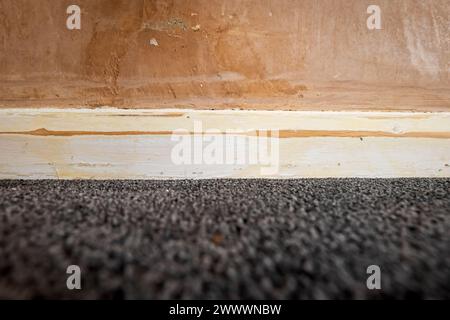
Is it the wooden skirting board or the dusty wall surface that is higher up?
the dusty wall surface

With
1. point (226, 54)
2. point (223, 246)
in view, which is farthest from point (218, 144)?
point (223, 246)

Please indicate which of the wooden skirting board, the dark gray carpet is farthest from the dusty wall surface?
the dark gray carpet

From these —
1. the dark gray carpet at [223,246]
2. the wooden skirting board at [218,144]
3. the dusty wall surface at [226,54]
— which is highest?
the dusty wall surface at [226,54]

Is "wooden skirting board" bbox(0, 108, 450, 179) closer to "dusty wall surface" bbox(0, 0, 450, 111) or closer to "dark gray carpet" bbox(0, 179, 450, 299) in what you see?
"dusty wall surface" bbox(0, 0, 450, 111)

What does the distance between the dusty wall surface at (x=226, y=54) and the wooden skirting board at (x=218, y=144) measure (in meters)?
0.14

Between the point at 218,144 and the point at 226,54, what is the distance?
0.37 m

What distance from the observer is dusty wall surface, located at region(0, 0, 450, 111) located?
96 cm

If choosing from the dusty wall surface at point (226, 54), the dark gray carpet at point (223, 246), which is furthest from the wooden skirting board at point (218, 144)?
the dark gray carpet at point (223, 246)

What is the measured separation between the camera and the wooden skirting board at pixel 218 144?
0.83 metres

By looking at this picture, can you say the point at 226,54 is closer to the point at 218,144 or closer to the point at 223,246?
the point at 218,144

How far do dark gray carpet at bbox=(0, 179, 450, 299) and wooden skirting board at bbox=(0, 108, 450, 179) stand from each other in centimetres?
31

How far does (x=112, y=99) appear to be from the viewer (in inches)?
38.0

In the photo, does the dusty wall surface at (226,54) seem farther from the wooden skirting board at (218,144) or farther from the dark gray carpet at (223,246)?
the dark gray carpet at (223,246)

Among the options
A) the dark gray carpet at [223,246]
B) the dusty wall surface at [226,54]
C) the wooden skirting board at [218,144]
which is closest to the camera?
the dark gray carpet at [223,246]
